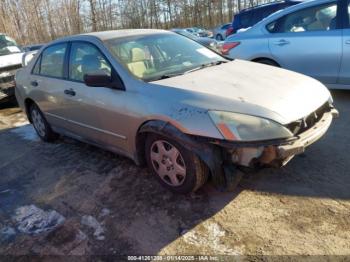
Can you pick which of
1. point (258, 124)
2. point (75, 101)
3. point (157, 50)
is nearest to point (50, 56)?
point (75, 101)

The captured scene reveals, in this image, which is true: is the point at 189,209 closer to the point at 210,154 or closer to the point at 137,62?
the point at 210,154

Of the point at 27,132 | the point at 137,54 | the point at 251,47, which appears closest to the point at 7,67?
the point at 27,132

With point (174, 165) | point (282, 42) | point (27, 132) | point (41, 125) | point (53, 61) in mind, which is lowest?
point (27, 132)

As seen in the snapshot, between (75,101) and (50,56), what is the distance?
1.18 m

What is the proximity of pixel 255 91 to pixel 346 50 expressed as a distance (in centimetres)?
288

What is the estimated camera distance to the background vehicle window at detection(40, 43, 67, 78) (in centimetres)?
462

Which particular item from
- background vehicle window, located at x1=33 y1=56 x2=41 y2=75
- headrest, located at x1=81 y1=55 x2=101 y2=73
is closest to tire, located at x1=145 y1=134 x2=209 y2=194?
headrest, located at x1=81 y1=55 x2=101 y2=73

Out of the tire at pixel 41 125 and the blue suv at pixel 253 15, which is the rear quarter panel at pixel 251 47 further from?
the blue suv at pixel 253 15

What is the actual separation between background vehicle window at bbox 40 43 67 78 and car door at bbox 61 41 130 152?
0.88 ft

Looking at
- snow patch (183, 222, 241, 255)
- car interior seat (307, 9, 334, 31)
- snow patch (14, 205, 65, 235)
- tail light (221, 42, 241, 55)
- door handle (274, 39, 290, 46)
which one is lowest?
snow patch (14, 205, 65, 235)

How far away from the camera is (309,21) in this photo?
18.7 ft

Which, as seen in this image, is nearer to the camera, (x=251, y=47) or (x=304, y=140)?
(x=304, y=140)

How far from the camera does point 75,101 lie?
4.24 metres

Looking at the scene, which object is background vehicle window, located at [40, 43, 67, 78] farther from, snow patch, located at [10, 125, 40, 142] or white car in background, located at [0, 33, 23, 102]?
white car in background, located at [0, 33, 23, 102]
